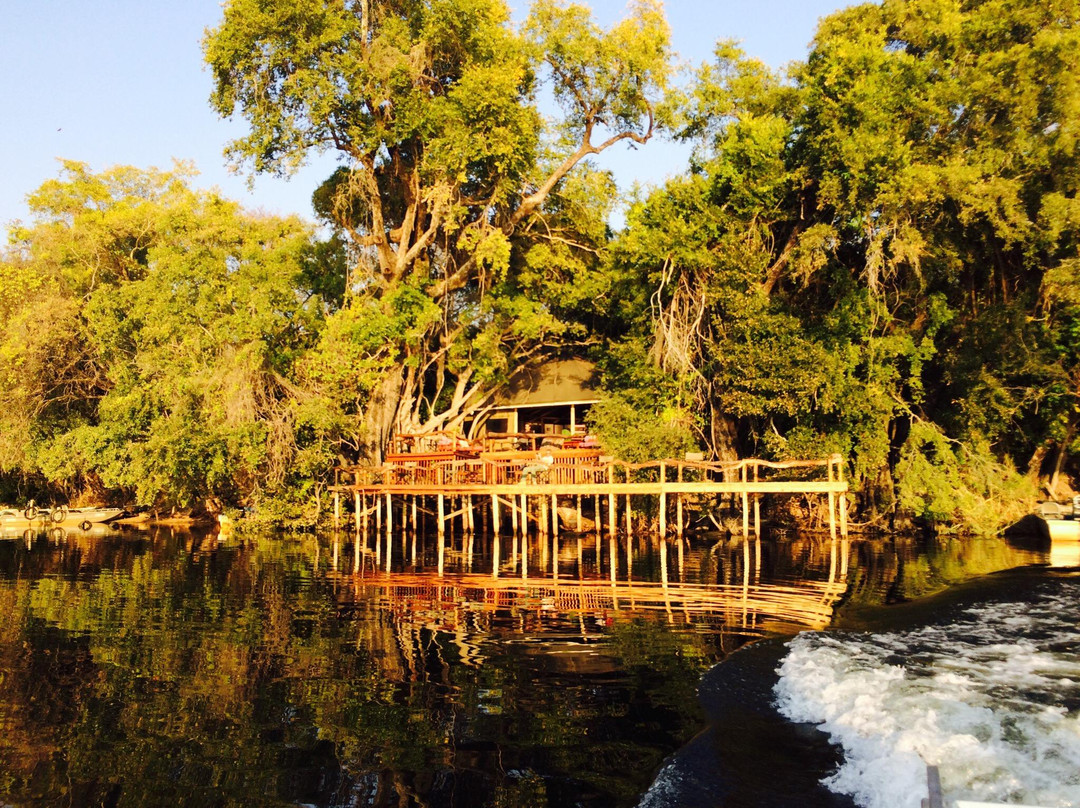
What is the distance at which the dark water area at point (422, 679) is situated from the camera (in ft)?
21.4

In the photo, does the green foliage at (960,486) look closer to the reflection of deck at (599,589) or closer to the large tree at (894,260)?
the large tree at (894,260)

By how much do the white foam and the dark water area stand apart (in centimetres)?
41

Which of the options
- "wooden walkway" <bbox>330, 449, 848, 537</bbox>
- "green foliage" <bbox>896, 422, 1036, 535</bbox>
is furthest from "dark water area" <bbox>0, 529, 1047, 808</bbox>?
"green foliage" <bbox>896, 422, 1036, 535</bbox>

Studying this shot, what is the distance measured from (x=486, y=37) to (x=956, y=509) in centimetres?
1834

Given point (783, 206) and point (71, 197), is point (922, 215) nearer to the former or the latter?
point (783, 206)

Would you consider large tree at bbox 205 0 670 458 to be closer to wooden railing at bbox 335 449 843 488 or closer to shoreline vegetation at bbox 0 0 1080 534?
shoreline vegetation at bbox 0 0 1080 534

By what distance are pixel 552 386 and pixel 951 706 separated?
20255 mm

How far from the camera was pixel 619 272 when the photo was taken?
25.4 metres

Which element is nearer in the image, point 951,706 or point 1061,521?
point 951,706

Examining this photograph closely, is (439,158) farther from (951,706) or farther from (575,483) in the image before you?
(951,706)

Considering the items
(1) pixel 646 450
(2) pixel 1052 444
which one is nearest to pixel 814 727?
(1) pixel 646 450

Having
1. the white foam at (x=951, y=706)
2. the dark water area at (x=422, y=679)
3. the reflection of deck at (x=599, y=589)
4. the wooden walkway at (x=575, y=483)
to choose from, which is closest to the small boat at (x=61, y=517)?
the wooden walkway at (x=575, y=483)

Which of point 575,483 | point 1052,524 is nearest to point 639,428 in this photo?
point 575,483

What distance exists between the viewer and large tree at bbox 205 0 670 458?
23219 mm
